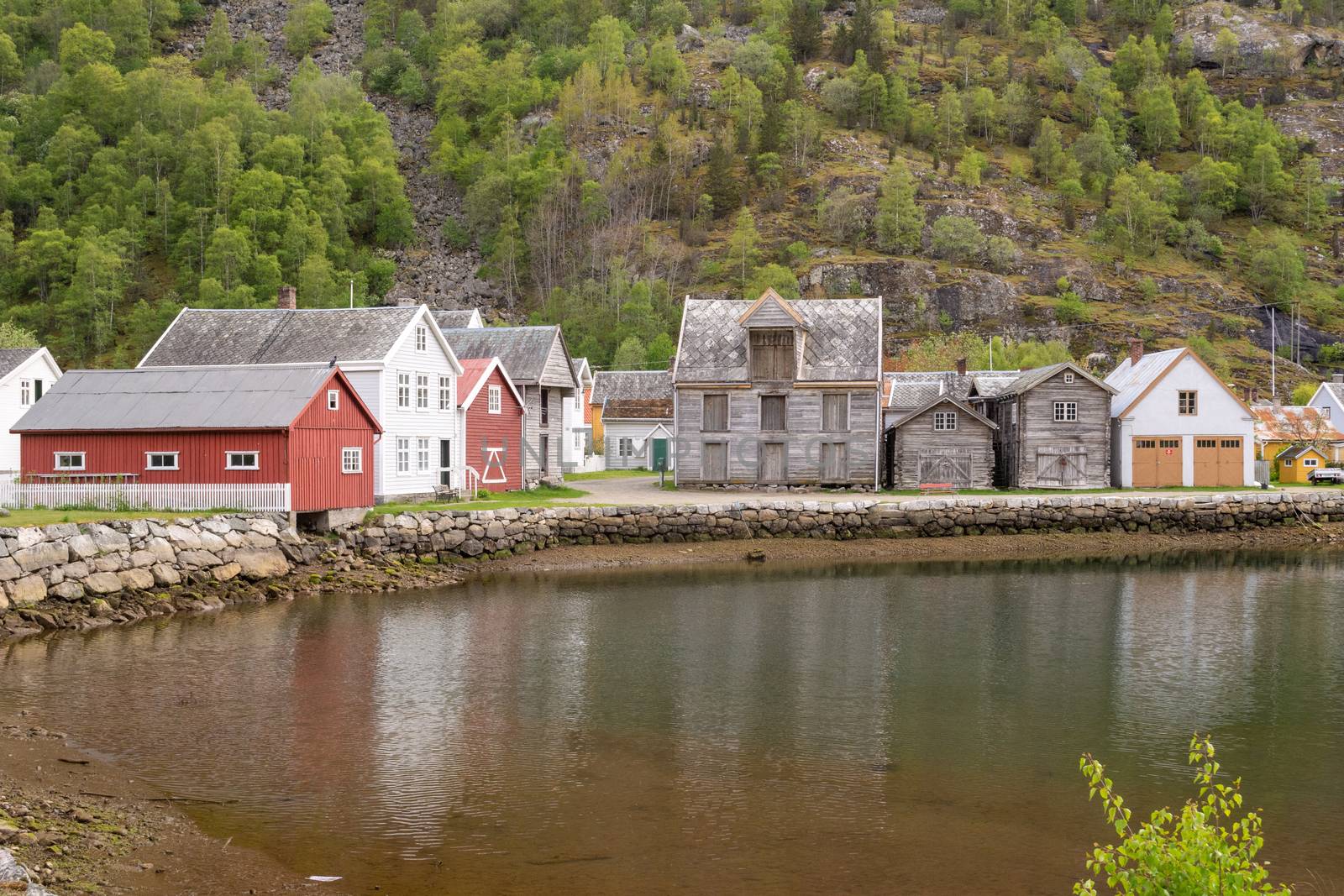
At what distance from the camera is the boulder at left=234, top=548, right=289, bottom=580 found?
99.7ft

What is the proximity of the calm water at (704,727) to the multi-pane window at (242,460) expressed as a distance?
6.78 metres

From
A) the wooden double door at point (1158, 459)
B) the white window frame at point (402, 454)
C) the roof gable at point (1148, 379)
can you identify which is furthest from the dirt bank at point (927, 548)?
the roof gable at point (1148, 379)

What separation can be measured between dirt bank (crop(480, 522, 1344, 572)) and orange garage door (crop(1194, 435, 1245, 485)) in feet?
29.2

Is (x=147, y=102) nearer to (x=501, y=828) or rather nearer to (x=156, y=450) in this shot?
(x=156, y=450)

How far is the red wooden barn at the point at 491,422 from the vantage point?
150ft

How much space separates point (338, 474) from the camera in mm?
35562

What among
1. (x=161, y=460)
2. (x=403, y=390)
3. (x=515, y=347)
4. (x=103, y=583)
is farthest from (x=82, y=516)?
(x=515, y=347)

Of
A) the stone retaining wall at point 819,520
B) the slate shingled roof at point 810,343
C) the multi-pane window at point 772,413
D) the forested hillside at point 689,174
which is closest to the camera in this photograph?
the stone retaining wall at point 819,520

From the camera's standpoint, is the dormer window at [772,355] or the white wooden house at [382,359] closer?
the white wooden house at [382,359]

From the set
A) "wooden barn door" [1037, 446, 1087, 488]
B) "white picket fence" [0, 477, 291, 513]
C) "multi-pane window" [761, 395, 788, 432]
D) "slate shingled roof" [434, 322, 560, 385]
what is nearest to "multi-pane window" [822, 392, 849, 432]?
"multi-pane window" [761, 395, 788, 432]

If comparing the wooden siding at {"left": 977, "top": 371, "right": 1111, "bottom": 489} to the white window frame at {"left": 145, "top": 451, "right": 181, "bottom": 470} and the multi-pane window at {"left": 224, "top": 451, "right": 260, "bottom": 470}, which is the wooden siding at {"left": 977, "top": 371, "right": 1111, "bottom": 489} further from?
the white window frame at {"left": 145, "top": 451, "right": 181, "bottom": 470}

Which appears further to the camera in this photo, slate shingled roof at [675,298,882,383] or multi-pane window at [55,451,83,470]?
slate shingled roof at [675,298,882,383]

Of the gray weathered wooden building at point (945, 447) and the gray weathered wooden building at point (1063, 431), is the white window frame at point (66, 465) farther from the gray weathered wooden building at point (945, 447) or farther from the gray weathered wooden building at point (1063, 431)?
the gray weathered wooden building at point (1063, 431)

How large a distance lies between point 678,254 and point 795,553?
92.7 metres
